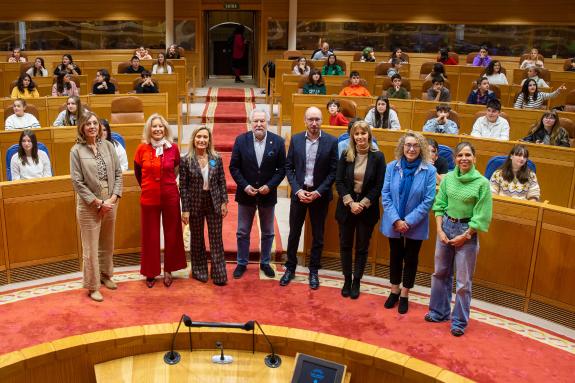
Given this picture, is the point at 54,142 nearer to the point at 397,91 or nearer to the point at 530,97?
the point at 397,91

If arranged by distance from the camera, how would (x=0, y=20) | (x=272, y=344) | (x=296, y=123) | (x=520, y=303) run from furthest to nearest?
1. (x=0, y=20)
2. (x=296, y=123)
3. (x=520, y=303)
4. (x=272, y=344)

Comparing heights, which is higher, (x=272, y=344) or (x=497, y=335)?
(x=272, y=344)

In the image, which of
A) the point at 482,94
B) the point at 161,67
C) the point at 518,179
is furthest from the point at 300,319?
the point at 161,67

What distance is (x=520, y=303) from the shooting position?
4977mm

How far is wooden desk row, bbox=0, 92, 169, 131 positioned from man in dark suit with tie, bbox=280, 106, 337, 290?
4.14 meters

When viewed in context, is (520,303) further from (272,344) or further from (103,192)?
(103,192)

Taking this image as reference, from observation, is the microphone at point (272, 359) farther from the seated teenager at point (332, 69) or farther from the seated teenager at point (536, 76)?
the seated teenager at point (536, 76)

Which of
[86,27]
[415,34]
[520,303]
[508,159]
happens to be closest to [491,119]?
[508,159]

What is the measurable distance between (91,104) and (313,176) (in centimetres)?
466

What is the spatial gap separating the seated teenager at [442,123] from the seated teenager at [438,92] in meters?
1.64

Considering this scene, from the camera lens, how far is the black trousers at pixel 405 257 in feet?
15.5

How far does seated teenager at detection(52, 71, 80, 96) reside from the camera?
371 inches

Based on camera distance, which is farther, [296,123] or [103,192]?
[296,123]

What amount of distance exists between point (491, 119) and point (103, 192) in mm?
4534
